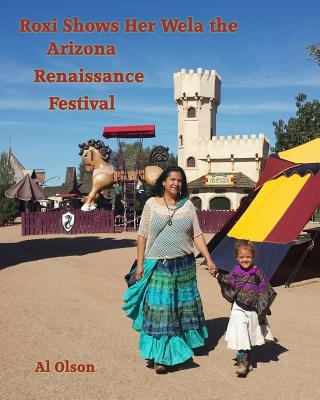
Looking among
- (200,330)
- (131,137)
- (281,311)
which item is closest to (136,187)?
(131,137)

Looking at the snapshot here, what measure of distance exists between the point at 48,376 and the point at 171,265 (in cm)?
151

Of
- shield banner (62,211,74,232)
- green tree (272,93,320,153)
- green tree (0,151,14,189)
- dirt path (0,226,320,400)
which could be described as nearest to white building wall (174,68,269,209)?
green tree (272,93,320,153)

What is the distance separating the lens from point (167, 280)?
12.5 ft

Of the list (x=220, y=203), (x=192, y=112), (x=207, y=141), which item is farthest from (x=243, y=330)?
(x=192, y=112)

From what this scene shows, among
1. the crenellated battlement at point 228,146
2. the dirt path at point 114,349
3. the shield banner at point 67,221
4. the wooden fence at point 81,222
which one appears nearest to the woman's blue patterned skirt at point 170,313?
the dirt path at point 114,349

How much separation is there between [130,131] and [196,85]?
16844mm

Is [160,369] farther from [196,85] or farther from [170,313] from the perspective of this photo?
[196,85]

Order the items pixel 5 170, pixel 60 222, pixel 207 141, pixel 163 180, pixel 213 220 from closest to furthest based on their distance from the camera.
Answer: pixel 163 180 → pixel 60 222 → pixel 213 220 → pixel 207 141 → pixel 5 170

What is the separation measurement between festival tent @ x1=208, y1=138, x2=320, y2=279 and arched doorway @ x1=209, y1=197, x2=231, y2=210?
21.8 meters

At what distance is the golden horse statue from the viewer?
21.8 metres

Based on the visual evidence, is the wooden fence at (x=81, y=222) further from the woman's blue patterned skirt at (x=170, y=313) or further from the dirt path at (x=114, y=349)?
the woman's blue patterned skirt at (x=170, y=313)

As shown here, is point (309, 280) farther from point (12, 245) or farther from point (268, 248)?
point (12, 245)

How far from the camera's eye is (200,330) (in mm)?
4051

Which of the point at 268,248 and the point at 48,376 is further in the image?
the point at 268,248
